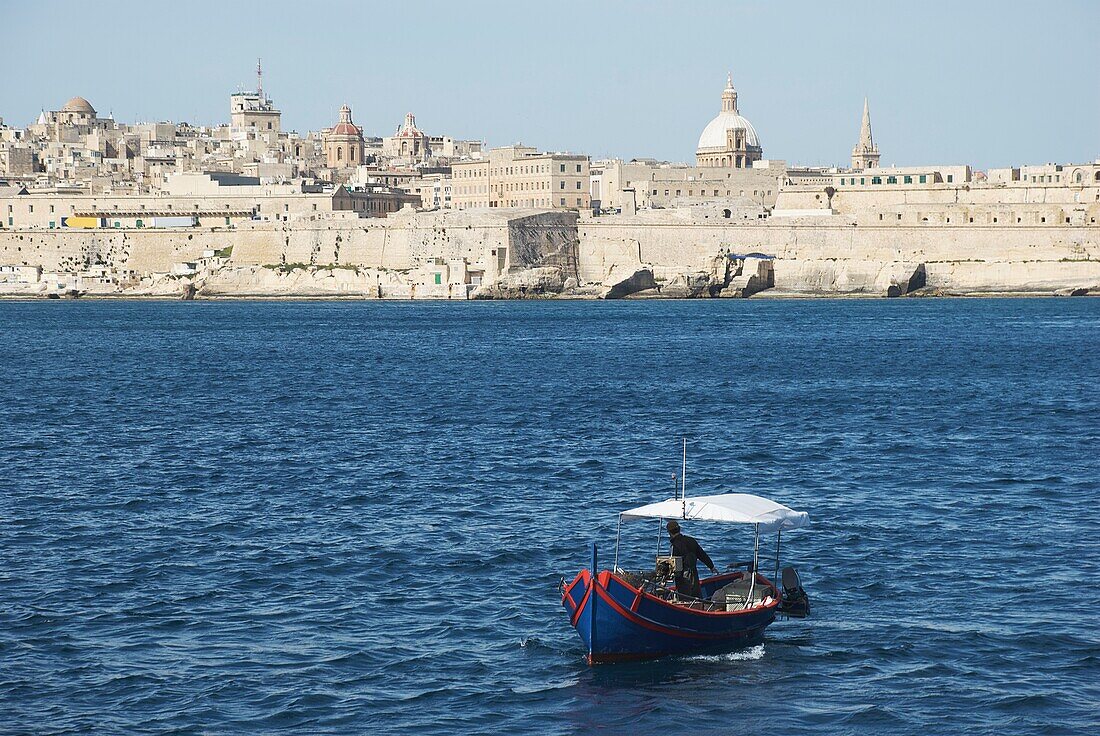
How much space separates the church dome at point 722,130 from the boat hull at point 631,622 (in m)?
110

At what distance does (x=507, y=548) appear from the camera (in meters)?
17.1

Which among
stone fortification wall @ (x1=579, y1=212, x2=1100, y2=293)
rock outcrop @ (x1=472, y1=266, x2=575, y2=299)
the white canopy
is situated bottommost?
the white canopy

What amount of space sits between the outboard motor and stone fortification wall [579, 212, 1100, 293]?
233ft

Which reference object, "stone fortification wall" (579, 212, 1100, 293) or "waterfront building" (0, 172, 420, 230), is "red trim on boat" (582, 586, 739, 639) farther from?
"waterfront building" (0, 172, 420, 230)

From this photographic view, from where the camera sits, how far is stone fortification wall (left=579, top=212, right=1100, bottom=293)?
269ft

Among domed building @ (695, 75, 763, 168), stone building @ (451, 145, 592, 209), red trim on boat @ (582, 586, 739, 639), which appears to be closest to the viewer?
red trim on boat @ (582, 586, 739, 639)

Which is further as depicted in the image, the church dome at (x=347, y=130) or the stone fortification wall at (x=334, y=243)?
the church dome at (x=347, y=130)

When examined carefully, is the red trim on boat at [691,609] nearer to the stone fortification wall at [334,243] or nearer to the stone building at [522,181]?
the stone fortification wall at [334,243]

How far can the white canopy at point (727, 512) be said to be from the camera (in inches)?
556

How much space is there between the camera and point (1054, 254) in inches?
3214

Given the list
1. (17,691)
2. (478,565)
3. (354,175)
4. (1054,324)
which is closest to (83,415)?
(478,565)

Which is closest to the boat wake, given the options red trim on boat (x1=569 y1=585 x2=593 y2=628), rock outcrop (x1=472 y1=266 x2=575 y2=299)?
red trim on boat (x1=569 y1=585 x2=593 y2=628)

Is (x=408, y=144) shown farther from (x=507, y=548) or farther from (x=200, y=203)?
(x=507, y=548)

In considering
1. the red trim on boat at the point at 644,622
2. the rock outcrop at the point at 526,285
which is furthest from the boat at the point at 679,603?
the rock outcrop at the point at 526,285
